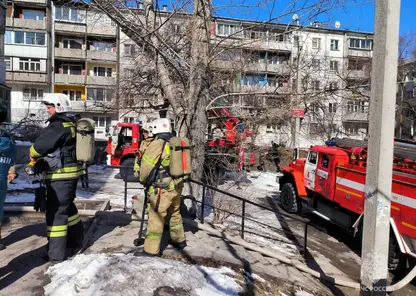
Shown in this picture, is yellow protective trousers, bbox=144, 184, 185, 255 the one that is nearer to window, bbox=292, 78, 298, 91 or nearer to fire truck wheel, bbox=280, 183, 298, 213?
window, bbox=292, 78, 298, 91

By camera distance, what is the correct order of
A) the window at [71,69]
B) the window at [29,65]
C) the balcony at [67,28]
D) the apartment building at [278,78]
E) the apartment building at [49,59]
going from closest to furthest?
1. the apartment building at [278,78]
2. the apartment building at [49,59]
3. the window at [29,65]
4. the balcony at [67,28]
5. the window at [71,69]

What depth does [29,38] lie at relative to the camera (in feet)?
121

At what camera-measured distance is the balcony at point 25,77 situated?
36.3 m

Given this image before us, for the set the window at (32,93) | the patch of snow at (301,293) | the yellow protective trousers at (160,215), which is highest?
the window at (32,93)

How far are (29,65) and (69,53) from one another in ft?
14.1

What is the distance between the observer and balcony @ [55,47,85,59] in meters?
38.0

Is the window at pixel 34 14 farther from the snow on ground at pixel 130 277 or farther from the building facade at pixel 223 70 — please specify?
the snow on ground at pixel 130 277

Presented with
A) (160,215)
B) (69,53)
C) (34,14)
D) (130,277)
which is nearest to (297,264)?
(160,215)

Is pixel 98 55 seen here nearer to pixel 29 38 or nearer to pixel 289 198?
pixel 29 38

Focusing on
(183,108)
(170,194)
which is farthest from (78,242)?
(183,108)

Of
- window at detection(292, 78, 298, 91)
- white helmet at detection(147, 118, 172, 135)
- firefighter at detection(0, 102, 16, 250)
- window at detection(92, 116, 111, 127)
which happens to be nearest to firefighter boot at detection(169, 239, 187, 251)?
white helmet at detection(147, 118, 172, 135)

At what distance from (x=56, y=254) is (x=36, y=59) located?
38.7 metres

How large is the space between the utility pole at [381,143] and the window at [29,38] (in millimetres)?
40011

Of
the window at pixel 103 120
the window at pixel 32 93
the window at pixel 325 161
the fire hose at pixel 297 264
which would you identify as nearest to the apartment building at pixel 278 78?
the window at pixel 325 161
